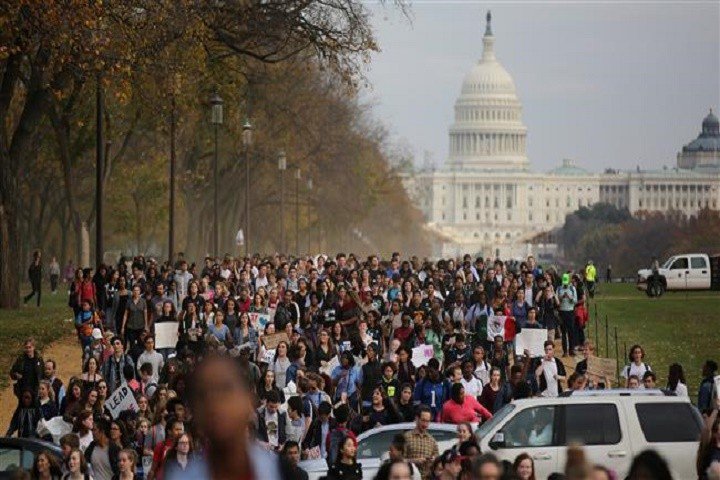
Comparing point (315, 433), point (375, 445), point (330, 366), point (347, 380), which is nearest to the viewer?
point (375, 445)

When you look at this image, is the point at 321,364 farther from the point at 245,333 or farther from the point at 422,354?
the point at 245,333

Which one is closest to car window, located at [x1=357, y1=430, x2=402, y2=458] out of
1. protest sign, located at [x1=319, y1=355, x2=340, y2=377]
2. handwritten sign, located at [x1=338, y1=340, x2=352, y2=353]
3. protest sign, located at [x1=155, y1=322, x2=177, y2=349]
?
protest sign, located at [x1=319, y1=355, x2=340, y2=377]

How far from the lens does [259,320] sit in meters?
28.9

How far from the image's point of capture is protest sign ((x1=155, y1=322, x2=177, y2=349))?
2788 centimetres

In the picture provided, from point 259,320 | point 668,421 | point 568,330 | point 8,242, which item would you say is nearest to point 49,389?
point 259,320

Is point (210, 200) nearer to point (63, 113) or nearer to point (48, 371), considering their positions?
point (63, 113)

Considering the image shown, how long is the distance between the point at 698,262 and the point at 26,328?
44.1 metres

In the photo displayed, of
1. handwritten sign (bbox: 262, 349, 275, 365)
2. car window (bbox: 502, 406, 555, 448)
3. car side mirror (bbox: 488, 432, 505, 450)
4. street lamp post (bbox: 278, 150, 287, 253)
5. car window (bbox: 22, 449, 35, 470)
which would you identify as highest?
street lamp post (bbox: 278, 150, 287, 253)

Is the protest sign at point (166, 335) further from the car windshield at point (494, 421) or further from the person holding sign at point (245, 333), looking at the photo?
the car windshield at point (494, 421)

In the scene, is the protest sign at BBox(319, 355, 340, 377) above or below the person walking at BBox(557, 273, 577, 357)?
below

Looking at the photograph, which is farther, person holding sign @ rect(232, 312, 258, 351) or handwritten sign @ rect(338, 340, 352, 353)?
person holding sign @ rect(232, 312, 258, 351)

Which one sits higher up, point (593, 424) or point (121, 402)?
point (121, 402)

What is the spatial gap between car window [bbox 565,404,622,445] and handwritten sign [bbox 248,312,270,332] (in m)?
9.60

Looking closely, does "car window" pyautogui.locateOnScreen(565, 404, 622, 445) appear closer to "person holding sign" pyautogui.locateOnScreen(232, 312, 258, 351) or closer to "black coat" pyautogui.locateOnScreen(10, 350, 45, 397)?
"black coat" pyautogui.locateOnScreen(10, 350, 45, 397)
